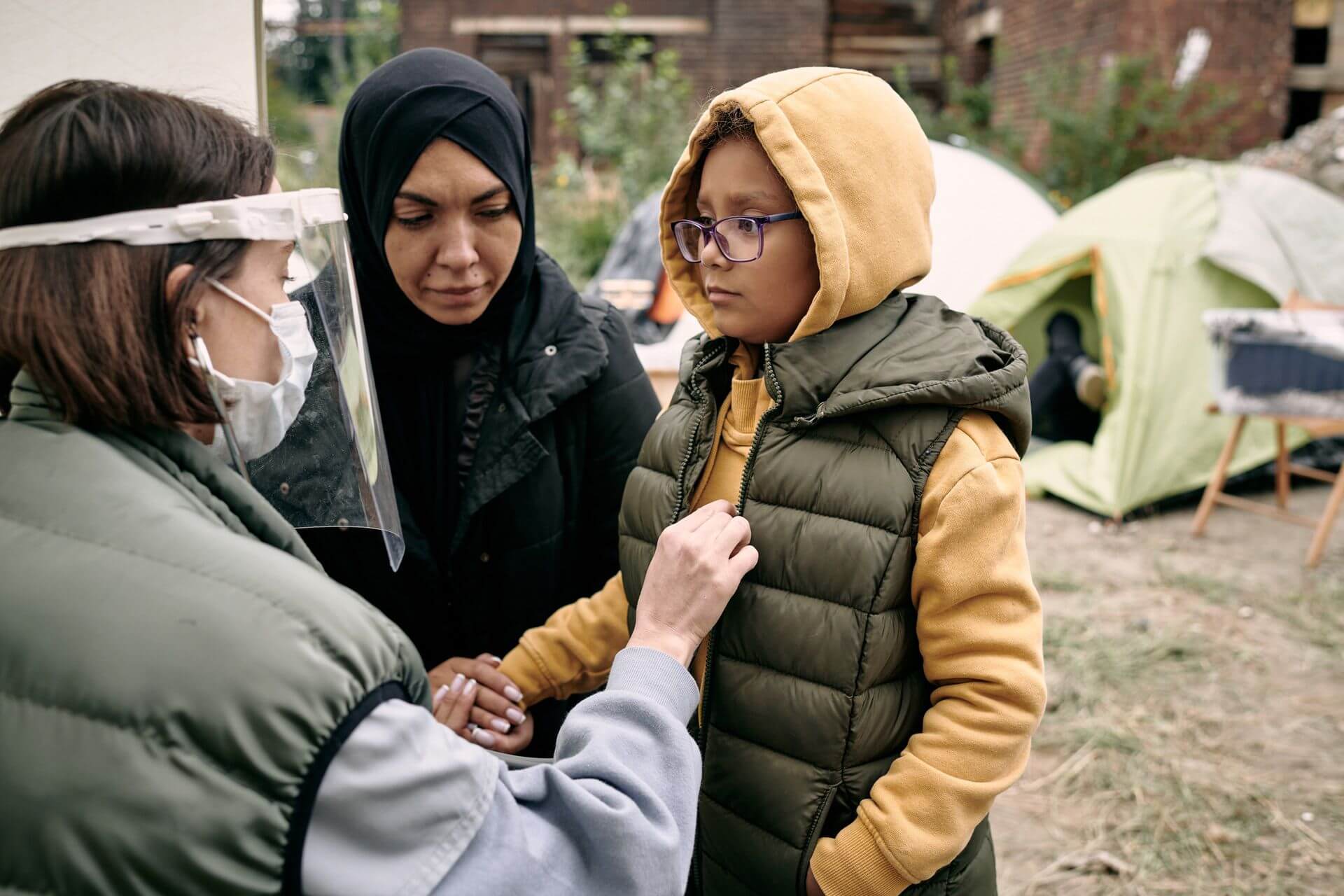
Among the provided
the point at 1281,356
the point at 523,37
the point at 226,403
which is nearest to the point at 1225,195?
the point at 1281,356

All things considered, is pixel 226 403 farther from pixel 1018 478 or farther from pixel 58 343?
pixel 1018 478

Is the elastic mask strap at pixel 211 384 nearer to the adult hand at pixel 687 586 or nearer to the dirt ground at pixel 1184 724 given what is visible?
the adult hand at pixel 687 586

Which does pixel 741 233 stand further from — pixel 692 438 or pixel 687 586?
pixel 687 586

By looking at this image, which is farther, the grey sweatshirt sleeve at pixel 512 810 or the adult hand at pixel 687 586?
the adult hand at pixel 687 586

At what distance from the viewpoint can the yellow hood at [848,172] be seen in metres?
1.30

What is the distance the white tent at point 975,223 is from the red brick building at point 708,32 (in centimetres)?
581

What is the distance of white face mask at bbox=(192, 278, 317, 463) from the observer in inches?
42.7

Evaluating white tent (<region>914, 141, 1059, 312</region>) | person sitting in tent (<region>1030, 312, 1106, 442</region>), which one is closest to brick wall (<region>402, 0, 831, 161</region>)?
white tent (<region>914, 141, 1059, 312</region>)

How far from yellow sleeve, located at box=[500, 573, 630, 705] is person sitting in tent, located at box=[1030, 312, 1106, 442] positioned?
16.7 feet

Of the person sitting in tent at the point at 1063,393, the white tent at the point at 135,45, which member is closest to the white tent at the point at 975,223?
the person sitting in tent at the point at 1063,393

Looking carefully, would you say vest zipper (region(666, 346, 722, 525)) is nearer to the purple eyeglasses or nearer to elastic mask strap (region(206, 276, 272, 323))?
the purple eyeglasses

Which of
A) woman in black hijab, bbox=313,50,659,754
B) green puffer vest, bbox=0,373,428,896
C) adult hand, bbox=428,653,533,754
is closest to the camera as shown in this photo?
green puffer vest, bbox=0,373,428,896

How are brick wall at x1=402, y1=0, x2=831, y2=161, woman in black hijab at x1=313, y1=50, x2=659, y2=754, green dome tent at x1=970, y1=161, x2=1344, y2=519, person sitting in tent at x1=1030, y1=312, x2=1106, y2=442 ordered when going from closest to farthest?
woman in black hijab at x1=313, y1=50, x2=659, y2=754 < green dome tent at x1=970, y1=161, x2=1344, y2=519 < person sitting in tent at x1=1030, y1=312, x2=1106, y2=442 < brick wall at x1=402, y1=0, x2=831, y2=161

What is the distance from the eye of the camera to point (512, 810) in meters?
0.93
